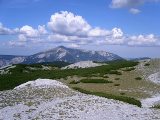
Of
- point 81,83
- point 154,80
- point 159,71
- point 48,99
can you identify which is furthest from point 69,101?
point 159,71

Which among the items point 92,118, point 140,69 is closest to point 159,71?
point 140,69

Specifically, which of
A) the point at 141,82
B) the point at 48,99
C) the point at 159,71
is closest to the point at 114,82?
the point at 141,82

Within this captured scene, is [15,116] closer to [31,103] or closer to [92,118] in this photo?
[31,103]

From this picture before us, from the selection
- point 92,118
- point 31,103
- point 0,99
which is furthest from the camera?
point 0,99

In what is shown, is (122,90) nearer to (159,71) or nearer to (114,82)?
(114,82)

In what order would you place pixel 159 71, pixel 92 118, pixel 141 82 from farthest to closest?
pixel 159 71
pixel 141 82
pixel 92 118

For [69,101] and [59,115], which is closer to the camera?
[59,115]

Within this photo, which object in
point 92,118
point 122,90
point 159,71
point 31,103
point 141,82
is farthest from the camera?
point 159,71

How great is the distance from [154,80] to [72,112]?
37.4m

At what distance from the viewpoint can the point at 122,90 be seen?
58.5 meters

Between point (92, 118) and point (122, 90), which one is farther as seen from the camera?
point (122, 90)

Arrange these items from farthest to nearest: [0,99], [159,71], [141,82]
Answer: [159,71]
[141,82]
[0,99]

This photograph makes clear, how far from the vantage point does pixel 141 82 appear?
214ft

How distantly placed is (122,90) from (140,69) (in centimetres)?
2131
